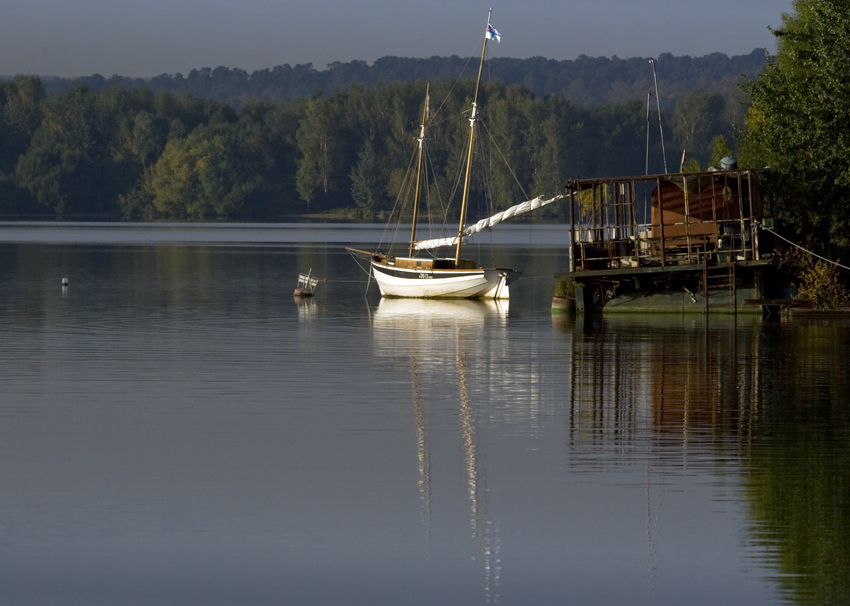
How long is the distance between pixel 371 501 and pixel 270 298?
111ft

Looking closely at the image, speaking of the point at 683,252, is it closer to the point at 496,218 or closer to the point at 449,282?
the point at 449,282

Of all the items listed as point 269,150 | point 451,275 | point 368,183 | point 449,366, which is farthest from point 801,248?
point 269,150

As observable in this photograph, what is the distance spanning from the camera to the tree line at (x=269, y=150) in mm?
179375

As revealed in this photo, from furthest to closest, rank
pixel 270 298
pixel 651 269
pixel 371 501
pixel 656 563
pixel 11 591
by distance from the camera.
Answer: pixel 270 298, pixel 651 269, pixel 371 501, pixel 656 563, pixel 11 591

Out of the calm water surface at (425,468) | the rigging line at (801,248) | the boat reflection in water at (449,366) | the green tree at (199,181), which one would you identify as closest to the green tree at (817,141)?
the rigging line at (801,248)

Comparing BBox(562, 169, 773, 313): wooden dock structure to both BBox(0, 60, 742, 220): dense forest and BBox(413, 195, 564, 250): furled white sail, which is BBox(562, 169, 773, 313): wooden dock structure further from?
BBox(0, 60, 742, 220): dense forest

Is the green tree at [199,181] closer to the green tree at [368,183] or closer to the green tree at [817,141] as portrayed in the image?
the green tree at [368,183]

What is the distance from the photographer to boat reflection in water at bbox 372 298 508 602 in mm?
13344

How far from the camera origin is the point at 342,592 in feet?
36.3

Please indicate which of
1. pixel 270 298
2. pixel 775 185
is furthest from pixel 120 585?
pixel 270 298

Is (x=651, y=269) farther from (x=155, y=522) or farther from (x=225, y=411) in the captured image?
(x=155, y=522)

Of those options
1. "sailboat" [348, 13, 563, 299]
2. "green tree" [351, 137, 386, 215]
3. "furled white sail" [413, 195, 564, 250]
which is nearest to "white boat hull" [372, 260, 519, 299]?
"sailboat" [348, 13, 563, 299]

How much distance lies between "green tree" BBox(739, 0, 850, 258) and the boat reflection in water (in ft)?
28.0

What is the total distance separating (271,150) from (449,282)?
14664 centimetres
